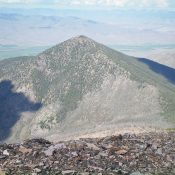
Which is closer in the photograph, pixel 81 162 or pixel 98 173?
pixel 98 173

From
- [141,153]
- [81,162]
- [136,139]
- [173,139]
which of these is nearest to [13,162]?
[81,162]

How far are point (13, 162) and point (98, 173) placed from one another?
7.07 metres

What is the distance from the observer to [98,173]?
3319 cm

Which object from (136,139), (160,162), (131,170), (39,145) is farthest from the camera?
(136,139)

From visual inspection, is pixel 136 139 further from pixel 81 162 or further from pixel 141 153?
pixel 81 162

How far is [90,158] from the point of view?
3712 centimetres

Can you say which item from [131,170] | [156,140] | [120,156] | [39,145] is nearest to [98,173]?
[131,170]

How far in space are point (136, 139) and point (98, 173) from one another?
40.2 ft

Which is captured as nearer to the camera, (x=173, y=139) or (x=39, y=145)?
(x=39, y=145)

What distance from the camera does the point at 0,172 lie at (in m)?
32.3

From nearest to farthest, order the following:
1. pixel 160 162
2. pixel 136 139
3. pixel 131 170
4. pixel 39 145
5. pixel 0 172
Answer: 1. pixel 0 172
2. pixel 131 170
3. pixel 160 162
4. pixel 39 145
5. pixel 136 139

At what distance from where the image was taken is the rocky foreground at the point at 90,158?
34.2 metres

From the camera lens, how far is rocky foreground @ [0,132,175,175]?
3419 centimetres

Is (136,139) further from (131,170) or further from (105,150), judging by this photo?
(131,170)
